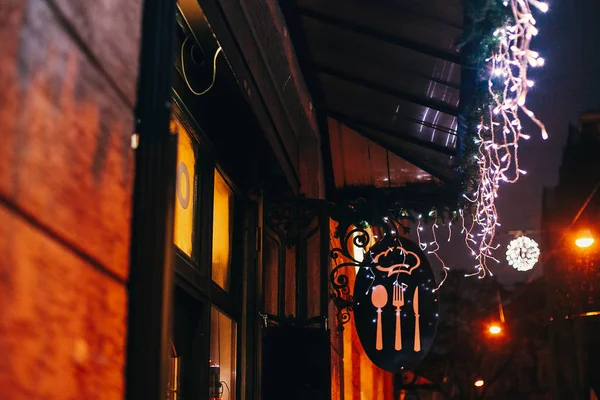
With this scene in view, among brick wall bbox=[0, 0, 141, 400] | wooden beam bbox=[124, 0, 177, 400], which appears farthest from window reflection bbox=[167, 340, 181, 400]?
brick wall bbox=[0, 0, 141, 400]

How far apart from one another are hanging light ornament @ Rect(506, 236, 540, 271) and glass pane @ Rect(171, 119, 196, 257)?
24.7 feet

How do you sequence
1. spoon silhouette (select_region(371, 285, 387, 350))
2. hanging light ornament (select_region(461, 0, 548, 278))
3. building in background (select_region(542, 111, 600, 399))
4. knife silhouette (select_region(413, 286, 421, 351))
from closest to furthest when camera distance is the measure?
hanging light ornament (select_region(461, 0, 548, 278))
knife silhouette (select_region(413, 286, 421, 351))
spoon silhouette (select_region(371, 285, 387, 350))
building in background (select_region(542, 111, 600, 399))

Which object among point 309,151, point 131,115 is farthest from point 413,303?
point 131,115

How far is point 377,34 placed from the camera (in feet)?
17.7

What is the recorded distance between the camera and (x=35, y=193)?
137 centimetres

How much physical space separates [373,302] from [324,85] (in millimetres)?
2015

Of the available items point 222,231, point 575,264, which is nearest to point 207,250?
point 222,231

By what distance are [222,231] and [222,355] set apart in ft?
2.90

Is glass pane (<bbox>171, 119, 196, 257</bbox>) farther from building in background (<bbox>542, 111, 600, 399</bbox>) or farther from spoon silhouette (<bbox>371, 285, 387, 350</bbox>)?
building in background (<bbox>542, 111, 600, 399</bbox>)

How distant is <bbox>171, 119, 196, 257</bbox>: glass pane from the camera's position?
14.3 ft

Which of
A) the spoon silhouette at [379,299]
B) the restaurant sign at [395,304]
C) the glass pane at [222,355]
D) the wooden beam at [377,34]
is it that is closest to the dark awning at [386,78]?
the wooden beam at [377,34]

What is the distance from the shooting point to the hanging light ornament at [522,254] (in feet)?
36.1

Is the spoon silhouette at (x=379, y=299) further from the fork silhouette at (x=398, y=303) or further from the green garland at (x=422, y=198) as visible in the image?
the green garland at (x=422, y=198)

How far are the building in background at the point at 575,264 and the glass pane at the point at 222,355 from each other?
8.07 meters
